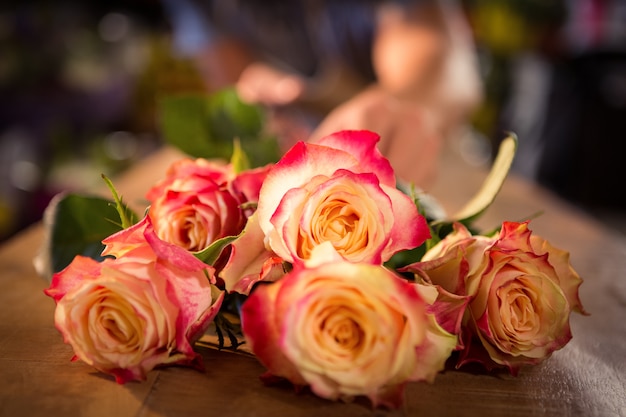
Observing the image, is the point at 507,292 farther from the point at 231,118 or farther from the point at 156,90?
the point at 156,90

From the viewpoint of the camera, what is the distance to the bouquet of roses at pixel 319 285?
35 centimetres

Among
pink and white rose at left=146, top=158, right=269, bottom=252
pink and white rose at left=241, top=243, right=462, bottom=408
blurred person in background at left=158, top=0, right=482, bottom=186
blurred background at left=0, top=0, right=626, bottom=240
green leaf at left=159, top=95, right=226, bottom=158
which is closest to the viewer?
pink and white rose at left=241, top=243, right=462, bottom=408

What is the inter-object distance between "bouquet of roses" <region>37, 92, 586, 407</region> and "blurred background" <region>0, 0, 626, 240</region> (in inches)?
55.4

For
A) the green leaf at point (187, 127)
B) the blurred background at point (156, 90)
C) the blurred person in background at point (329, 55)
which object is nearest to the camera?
the green leaf at point (187, 127)

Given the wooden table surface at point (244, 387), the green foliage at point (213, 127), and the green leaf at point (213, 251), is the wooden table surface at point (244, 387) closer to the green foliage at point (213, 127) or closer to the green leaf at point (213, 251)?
the green leaf at point (213, 251)

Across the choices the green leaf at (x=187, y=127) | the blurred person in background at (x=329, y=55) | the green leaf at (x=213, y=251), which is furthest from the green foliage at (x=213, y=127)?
the green leaf at (x=213, y=251)

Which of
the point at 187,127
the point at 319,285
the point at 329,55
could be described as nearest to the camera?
the point at 319,285

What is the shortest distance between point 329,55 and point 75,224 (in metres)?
1.22

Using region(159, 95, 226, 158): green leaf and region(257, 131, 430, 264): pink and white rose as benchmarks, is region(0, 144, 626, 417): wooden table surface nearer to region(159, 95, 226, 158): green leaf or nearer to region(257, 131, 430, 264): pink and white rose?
region(257, 131, 430, 264): pink and white rose

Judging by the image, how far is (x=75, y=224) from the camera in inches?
20.7

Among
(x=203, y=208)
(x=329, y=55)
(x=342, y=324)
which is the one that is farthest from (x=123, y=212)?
(x=329, y=55)

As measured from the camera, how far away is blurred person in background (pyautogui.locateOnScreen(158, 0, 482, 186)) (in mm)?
1423

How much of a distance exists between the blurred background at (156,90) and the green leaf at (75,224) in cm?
127

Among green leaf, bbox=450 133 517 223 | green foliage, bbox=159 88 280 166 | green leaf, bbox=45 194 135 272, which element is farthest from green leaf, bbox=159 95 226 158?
green leaf, bbox=450 133 517 223
